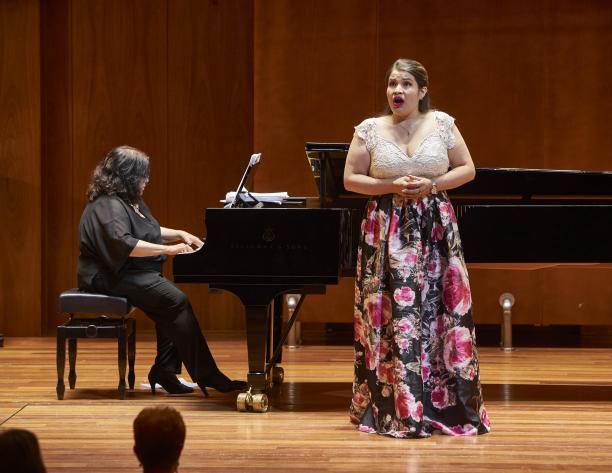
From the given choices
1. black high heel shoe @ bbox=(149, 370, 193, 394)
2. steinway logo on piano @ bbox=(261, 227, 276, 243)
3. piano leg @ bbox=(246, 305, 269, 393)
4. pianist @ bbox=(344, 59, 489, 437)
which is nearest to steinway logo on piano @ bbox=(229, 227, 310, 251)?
steinway logo on piano @ bbox=(261, 227, 276, 243)

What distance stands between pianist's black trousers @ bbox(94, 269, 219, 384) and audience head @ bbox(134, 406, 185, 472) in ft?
9.24

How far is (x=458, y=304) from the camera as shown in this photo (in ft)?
13.2

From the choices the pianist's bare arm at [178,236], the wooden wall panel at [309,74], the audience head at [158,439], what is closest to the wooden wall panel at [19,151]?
the wooden wall panel at [309,74]

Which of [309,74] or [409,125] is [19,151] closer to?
[309,74]

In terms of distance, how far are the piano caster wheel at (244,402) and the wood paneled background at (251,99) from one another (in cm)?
258

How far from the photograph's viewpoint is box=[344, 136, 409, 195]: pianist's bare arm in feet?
13.2

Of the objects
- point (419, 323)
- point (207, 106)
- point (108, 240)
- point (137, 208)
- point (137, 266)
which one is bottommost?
point (419, 323)

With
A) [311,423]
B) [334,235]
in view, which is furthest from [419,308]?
[311,423]

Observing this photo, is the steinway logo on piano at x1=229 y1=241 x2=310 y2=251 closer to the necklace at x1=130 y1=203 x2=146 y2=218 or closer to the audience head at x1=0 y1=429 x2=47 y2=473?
the necklace at x1=130 y1=203 x2=146 y2=218

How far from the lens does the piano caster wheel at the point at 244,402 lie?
14.4 ft

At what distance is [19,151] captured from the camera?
23.7 feet

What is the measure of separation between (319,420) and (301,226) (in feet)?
2.72

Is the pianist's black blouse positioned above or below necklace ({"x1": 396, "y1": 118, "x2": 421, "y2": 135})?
below

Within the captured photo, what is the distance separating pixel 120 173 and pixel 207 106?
2.74m
